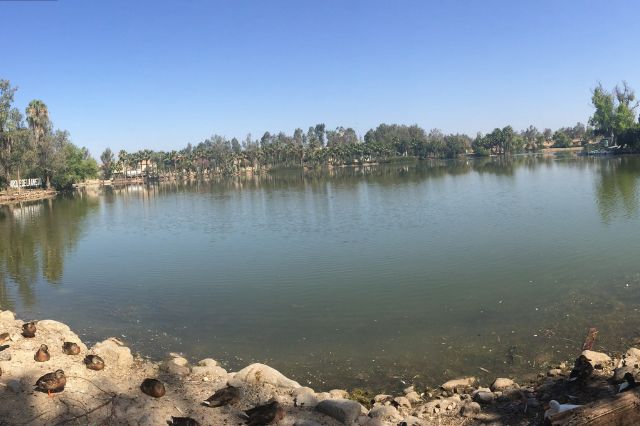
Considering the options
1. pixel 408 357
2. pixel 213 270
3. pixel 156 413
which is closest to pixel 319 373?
pixel 408 357

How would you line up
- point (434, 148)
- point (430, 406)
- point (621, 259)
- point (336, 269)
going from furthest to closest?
point (434, 148) < point (336, 269) < point (621, 259) < point (430, 406)

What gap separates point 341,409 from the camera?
273 inches

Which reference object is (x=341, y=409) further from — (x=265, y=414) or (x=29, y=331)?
(x=29, y=331)

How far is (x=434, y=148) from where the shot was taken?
458 ft

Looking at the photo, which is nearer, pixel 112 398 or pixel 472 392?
pixel 112 398

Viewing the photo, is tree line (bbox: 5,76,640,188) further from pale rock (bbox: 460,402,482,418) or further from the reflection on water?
pale rock (bbox: 460,402,482,418)

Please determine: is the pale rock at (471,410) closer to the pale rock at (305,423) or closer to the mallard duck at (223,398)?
the pale rock at (305,423)

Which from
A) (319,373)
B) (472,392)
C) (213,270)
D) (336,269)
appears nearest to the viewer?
(472,392)

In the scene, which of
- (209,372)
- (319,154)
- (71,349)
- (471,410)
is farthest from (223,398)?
(319,154)

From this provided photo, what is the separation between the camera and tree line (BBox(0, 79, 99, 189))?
63.5 m

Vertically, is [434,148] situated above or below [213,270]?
above

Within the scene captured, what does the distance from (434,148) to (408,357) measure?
134918 mm

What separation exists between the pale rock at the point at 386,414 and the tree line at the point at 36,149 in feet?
227

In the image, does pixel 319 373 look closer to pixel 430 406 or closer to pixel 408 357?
pixel 408 357
